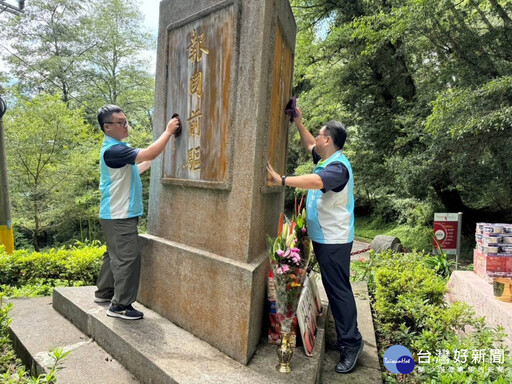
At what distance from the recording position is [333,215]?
2.88m

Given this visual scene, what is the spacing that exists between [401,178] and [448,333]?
7628 millimetres

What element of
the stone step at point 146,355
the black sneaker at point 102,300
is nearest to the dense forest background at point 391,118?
the stone step at point 146,355

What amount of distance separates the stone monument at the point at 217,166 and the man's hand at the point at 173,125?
0.09 meters

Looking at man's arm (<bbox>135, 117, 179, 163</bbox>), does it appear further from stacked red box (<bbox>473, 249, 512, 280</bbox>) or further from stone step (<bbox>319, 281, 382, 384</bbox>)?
stacked red box (<bbox>473, 249, 512, 280</bbox>)

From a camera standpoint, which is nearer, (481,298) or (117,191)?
(117,191)

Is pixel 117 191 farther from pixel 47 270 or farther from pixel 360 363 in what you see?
pixel 47 270

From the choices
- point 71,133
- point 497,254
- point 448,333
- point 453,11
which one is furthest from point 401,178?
point 71,133

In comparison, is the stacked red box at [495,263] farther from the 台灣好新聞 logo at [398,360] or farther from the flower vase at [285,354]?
the flower vase at [285,354]

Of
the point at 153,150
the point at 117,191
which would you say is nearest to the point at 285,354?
the point at 153,150

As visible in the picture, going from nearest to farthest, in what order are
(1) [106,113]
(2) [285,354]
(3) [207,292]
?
(2) [285,354] < (3) [207,292] < (1) [106,113]

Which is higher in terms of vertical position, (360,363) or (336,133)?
(336,133)

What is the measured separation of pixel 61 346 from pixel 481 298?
4422 mm

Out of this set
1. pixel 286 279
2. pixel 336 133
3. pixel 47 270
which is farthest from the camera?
pixel 47 270

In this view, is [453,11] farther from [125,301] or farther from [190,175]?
[125,301]
